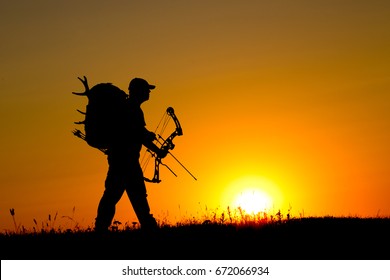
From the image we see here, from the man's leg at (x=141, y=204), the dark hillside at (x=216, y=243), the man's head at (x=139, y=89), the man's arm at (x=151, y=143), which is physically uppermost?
the man's head at (x=139, y=89)

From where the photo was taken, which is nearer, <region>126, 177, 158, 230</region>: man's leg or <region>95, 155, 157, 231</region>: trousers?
<region>95, 155, 157, 231</region>: trousers

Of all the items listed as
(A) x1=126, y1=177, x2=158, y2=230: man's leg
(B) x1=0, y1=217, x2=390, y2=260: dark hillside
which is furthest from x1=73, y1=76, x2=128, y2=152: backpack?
(B) x1=0, y1=217, x2=390, y2=260: dark hillside

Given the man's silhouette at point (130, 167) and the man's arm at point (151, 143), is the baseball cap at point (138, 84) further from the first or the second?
the man's arm at point (151, 143)

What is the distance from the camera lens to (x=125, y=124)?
16672 millimetres

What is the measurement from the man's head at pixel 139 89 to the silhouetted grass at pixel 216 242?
2607 millimetres

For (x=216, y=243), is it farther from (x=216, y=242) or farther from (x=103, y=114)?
(x=103, y=114)

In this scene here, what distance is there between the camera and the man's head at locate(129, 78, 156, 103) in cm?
1702

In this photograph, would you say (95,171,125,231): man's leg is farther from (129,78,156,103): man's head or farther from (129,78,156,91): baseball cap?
(129,78,156,91): baseball cap

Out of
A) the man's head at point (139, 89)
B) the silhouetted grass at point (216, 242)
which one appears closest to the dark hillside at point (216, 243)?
the silhouetted grass at point (216, 242)

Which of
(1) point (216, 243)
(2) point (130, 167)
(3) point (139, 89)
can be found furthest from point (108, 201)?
(1) point (216, 243)

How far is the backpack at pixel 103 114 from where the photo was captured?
16.8 meters

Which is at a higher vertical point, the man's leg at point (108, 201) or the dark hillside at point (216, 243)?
the man's leg at point (108, 201)
